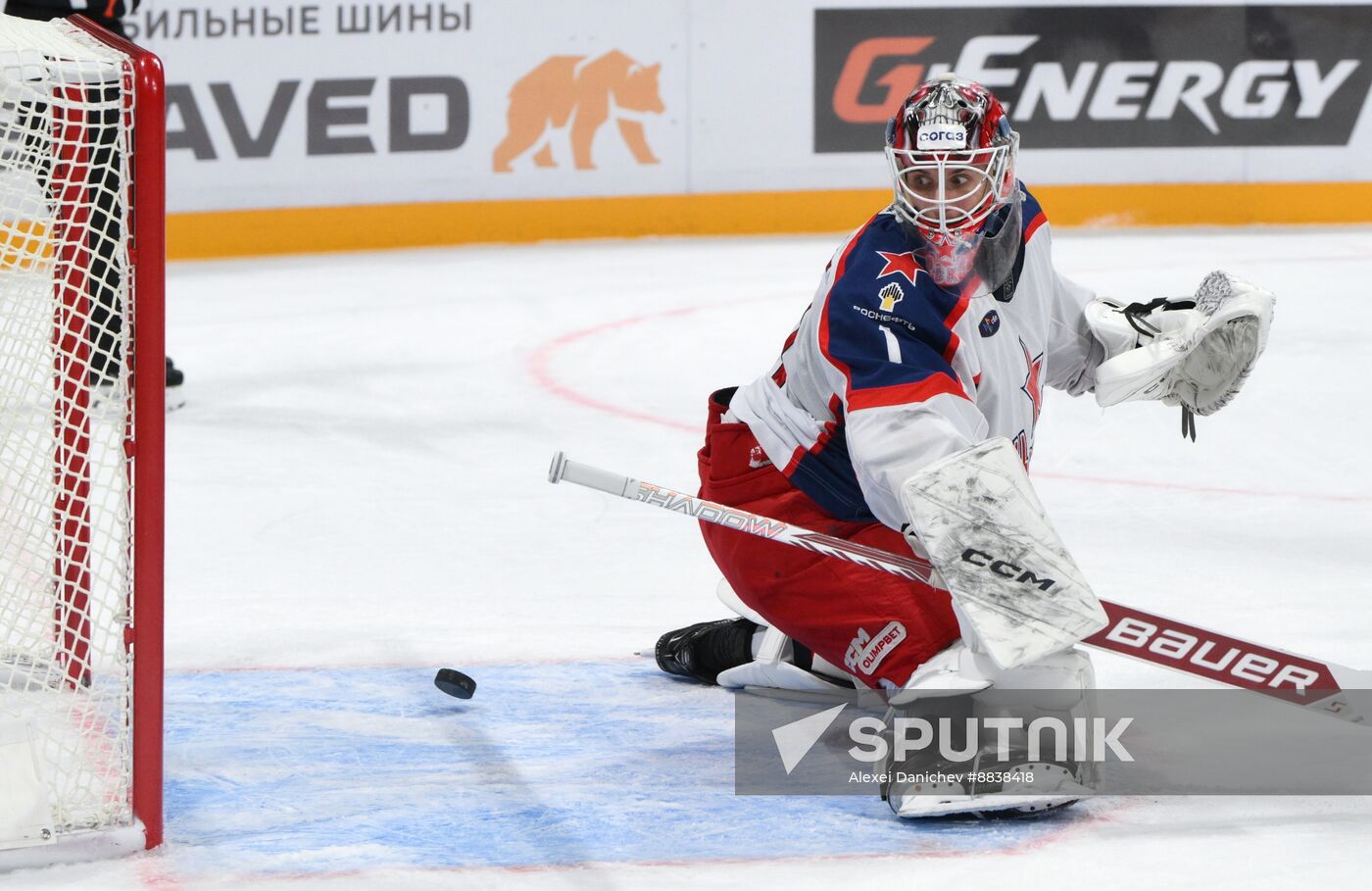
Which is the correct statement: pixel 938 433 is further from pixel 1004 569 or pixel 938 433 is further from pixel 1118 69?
pixel 1118 69

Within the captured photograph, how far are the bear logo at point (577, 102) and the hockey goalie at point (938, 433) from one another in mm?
5103

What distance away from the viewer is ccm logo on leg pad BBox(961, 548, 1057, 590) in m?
2.01

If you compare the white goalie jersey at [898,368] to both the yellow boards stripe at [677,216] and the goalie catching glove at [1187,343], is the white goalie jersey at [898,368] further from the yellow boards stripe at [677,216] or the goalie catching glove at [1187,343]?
the yellow boards stripe at [677,216]

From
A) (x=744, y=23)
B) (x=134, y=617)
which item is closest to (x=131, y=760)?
(x=134, y=617)

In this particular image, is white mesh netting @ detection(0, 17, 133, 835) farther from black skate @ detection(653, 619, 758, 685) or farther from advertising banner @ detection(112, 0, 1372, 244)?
advertising banner @ detection(112, 0, 1372, 244)

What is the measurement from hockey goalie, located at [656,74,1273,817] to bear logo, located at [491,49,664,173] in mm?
5103

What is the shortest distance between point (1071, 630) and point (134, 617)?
95cm

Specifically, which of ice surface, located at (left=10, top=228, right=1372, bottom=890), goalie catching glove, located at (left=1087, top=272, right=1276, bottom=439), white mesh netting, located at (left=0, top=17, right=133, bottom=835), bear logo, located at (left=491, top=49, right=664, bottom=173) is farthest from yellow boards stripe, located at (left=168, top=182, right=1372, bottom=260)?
goalie catching glove, located at (left=1087, top=272, right=1276, bottom=439)

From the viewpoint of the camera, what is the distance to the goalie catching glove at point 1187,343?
2467 mm

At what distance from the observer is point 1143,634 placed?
7.11ft

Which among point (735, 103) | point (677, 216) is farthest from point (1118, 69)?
point (677, 216)

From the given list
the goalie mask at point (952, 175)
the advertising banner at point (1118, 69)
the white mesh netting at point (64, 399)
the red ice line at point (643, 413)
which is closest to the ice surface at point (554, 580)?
the red ice line at point (643, 413)

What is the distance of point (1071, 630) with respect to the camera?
201 cm

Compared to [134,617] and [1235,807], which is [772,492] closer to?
[1235,807]
